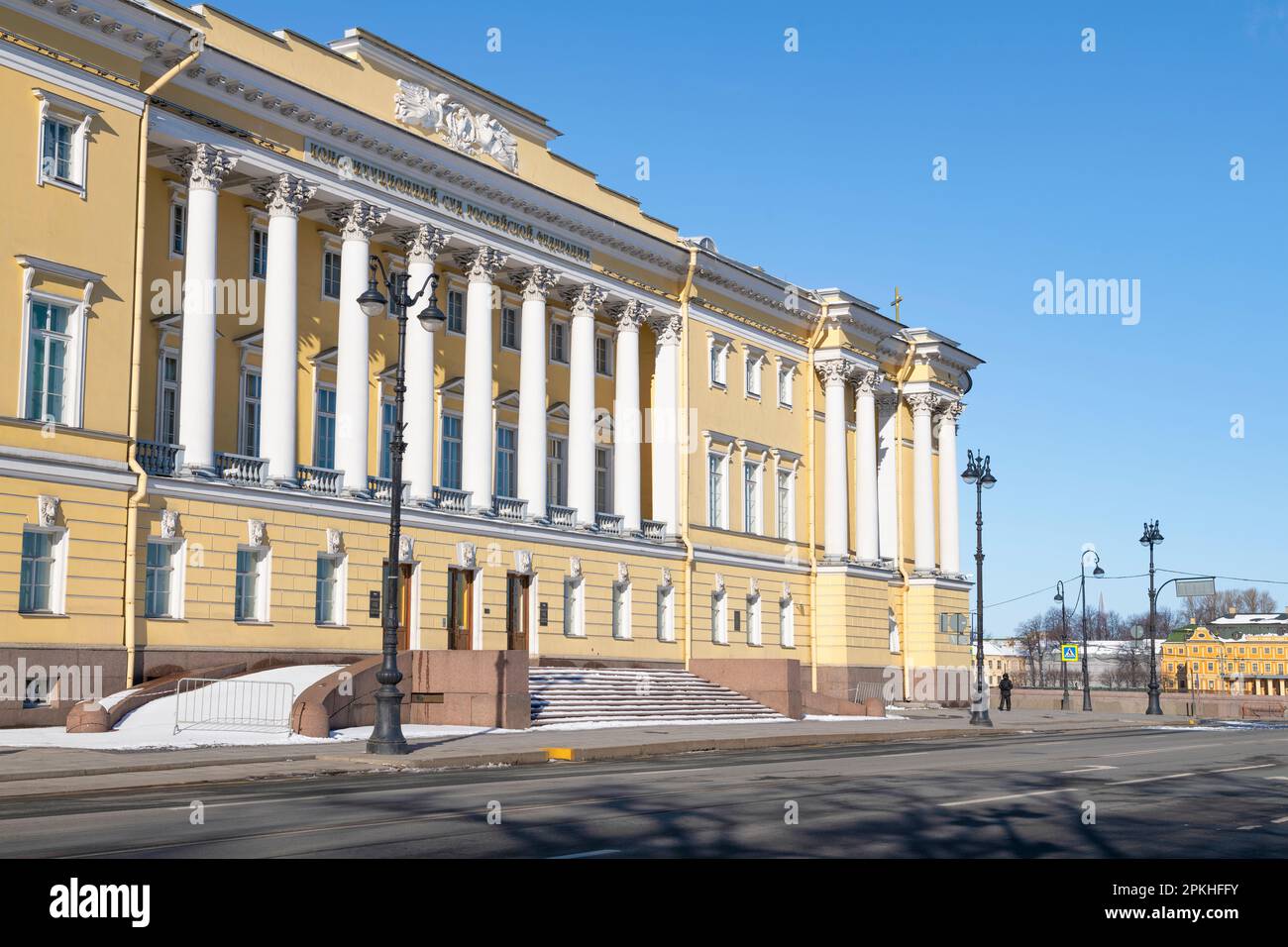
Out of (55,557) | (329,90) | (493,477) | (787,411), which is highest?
(329,90)

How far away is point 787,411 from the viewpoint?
6178 cm

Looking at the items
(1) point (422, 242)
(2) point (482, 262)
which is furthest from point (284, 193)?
(2) point (482, 262)

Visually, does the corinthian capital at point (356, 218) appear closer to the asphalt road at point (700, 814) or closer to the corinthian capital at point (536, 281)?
the corinthian capital at point (536, 281)

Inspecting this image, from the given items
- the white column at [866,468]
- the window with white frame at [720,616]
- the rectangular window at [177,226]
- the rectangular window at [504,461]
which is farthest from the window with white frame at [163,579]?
the white column at [866,468]

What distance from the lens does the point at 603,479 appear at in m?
53.4

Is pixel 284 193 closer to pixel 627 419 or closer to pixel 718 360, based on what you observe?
pixel 627 419

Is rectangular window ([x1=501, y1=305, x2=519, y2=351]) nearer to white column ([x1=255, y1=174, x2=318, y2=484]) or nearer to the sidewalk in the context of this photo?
white column ([x1=255, y1=174, x2=318, y2=484])

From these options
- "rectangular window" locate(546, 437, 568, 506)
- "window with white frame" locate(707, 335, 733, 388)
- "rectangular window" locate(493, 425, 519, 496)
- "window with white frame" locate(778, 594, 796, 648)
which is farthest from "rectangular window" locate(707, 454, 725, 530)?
"rectangular window" locate(493, 425, 519, 496)

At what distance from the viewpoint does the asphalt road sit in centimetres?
1223

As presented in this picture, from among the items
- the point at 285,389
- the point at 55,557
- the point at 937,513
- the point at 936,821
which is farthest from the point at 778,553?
the point at 936,821

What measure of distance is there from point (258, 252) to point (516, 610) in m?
13.7

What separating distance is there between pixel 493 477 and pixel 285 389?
1117 cm

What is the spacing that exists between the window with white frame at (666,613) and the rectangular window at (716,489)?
443 centimetres
